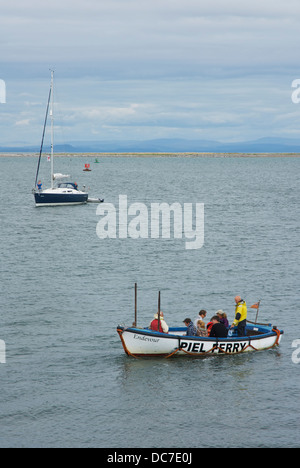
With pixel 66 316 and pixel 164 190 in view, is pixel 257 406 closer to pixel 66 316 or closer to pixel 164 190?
pixel 66 316

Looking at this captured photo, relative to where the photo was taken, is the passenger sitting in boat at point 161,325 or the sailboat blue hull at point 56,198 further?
the sailboat blue hull at point 56,198

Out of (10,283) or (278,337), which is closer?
(278,337)

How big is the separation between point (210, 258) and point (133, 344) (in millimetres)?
24463

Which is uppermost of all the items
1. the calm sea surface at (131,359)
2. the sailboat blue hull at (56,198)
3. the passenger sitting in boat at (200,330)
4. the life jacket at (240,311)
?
the sailboat blue hull at (56,198)

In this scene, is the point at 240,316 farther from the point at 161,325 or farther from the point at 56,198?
the point at 56,198

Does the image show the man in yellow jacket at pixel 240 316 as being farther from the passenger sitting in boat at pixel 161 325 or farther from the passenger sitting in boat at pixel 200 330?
the passenger sitting in boat at pixel 161 325

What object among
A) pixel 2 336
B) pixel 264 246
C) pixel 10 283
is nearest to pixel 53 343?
pixel 2 336

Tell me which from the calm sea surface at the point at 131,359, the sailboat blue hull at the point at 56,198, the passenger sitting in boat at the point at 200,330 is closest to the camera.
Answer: the calm sea surface at the point at 131,359

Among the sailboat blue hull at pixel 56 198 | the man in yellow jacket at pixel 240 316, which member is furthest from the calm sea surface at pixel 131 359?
the sailboat blue hull at pixel 56 198

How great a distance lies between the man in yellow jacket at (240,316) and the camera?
27875 millimetres

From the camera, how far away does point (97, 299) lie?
3728cm

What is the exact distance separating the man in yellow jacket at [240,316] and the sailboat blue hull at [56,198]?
57.7 meters

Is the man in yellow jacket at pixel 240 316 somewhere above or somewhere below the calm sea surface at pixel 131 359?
above

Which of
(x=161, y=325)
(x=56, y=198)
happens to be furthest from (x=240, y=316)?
(x=56, y=198)
